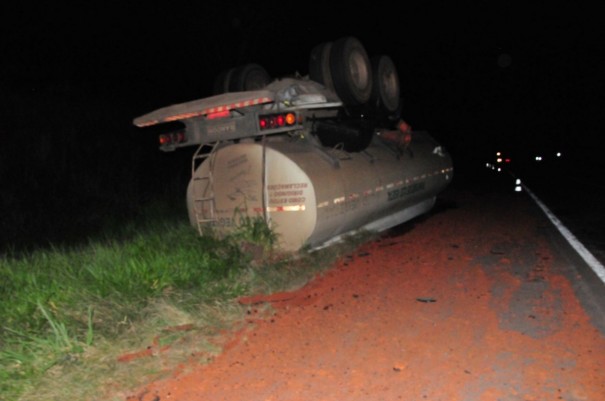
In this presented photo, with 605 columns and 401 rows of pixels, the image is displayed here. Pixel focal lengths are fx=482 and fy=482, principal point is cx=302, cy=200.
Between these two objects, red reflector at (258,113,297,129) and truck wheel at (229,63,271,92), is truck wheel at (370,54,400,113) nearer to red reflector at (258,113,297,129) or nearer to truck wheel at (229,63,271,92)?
truck wheel at (229,63,271,92)

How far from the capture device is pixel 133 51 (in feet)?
60.3

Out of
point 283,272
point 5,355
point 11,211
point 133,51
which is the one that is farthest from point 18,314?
point 133,51

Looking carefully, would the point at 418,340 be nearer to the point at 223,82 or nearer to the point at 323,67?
the point at 323,67

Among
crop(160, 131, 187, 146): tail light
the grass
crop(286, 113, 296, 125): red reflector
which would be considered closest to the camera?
the grass

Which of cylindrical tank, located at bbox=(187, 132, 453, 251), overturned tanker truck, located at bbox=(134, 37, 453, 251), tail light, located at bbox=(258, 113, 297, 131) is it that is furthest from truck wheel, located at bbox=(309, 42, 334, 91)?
tail light, located at bbox=(258, 113, 297, 131)

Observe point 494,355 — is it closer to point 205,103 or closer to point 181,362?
point 181,362

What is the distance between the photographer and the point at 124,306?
16.2 feet

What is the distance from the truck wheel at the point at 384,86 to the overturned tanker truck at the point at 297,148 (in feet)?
0.07

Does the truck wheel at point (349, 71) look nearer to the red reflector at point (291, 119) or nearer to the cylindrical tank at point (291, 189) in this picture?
the cylindrical tank at point (291, 189)

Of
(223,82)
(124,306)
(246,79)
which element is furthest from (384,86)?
(124,306)

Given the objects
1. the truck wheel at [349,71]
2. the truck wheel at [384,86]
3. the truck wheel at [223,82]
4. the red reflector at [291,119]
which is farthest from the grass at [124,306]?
the truck wheel at [384,86]

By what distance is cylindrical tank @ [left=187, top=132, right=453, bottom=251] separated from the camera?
22.8ft

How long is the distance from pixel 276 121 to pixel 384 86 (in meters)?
3.72

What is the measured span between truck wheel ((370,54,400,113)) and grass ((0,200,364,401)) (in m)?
3.37
